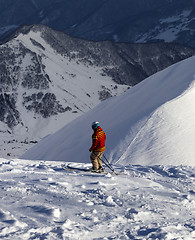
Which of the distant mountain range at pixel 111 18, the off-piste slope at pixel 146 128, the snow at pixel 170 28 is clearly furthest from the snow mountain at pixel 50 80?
the distant mountain range at pixel 111 18

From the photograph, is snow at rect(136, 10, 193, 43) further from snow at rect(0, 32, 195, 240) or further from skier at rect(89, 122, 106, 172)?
skier at rect(89, 122, 106, 172)

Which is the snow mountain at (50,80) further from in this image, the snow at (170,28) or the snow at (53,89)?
the snow at (170,28)

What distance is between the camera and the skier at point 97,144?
358 inches

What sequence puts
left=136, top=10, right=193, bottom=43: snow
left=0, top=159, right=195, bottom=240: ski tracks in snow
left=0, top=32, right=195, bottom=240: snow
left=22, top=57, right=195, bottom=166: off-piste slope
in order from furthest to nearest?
left=136, top=10, right=193, bottom=43: snow, left=22, top=57, right=195, bottom=166: off-piste slope, left=0, top=32, right=195, bottom=240: snow, left=0, top=159, right=195, bottom=240: ski tracks in snow

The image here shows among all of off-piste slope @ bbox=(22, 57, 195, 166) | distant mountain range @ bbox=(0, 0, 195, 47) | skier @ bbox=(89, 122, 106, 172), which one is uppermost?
distant mountain range @ bbox=(0, 0, 195, 47)

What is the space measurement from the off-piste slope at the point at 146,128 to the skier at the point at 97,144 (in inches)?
187

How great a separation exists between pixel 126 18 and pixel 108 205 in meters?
164

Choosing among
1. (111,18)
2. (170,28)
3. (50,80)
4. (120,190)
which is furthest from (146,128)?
(111,18)

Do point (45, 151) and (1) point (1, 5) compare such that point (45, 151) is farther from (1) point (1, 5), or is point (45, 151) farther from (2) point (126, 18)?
(1) point (1, 5)

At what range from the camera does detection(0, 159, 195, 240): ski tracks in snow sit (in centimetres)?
593

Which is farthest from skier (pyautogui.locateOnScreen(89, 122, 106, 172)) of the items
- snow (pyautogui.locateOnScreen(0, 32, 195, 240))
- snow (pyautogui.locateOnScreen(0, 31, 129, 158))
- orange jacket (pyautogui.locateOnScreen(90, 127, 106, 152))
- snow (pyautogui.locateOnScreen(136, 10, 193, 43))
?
snow (pyautogui.locateOnScreen(136, 10, 193, 43))

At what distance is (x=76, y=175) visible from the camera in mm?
9023

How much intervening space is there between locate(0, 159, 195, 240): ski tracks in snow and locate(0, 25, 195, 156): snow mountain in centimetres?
2627

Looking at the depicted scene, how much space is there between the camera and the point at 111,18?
558 ft
